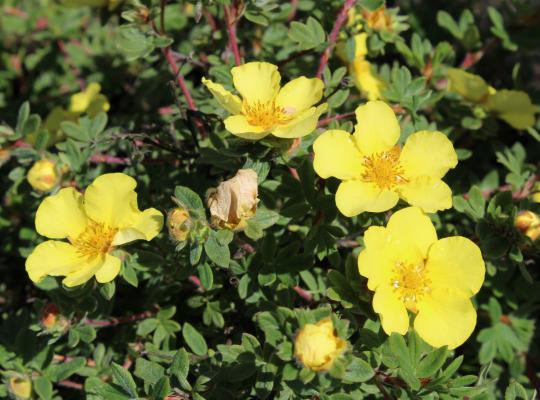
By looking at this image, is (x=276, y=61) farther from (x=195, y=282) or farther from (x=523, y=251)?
(x=523, y=251)

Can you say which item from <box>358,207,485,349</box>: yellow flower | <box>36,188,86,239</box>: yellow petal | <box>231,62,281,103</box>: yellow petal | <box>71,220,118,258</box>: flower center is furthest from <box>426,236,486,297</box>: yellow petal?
<box>36,188,86,239</box>: yellow petal

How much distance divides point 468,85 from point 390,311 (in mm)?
1203

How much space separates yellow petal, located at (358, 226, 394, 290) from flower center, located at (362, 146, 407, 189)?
0.49 feet

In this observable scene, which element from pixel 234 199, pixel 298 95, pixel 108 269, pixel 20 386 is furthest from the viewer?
pixel 20 386

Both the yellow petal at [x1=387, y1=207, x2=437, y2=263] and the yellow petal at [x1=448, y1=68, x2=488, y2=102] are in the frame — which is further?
the yellow petal at [x1=448, y1=68, x2=488, y2=102]

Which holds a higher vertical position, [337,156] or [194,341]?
[337,156]

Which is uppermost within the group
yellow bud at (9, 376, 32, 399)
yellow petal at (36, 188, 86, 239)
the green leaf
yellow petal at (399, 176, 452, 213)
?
yellow petal at (399, 176, 452, 213)

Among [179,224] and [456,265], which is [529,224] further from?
[179,224]

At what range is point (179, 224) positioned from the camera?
5.13 ft

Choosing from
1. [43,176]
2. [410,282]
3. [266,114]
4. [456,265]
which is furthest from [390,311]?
[43,176]

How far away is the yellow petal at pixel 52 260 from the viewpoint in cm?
170

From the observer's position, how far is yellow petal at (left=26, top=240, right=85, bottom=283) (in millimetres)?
1704

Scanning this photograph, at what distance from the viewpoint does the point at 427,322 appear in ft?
5.43

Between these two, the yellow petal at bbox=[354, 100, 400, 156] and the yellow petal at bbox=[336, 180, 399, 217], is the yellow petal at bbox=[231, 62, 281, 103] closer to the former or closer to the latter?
the yellow petal at bbox=[354, 100, 400, 156]
